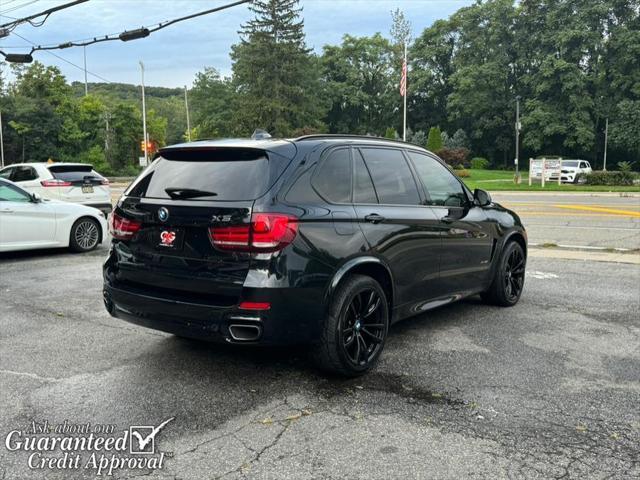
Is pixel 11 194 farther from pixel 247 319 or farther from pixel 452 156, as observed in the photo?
pixel 452 156

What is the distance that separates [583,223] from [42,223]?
13.0 metres

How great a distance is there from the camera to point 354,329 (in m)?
4.34

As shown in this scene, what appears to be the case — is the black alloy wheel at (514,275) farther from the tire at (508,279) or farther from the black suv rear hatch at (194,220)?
the black suv rear hatch at (194,220)

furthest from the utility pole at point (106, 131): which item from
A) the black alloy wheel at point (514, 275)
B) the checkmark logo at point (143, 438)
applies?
the checkmark logo at point (143, 438)

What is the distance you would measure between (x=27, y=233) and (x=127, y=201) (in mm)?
6089

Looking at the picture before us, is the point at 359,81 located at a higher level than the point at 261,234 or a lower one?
higher

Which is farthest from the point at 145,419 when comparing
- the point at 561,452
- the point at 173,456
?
the point at 561,452

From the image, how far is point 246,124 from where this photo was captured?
67312mm

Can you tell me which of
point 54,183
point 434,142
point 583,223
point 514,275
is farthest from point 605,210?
point 434,142

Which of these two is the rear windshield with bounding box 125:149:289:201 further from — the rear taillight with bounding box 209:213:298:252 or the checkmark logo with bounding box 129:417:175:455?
the checkmark logo with bounding box 129:417:175:455

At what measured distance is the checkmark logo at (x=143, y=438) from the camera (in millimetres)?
3254

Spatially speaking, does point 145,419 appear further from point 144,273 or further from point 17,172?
point 17,172

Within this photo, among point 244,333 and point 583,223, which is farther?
point 583,223

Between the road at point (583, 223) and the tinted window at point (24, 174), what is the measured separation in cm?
1129
